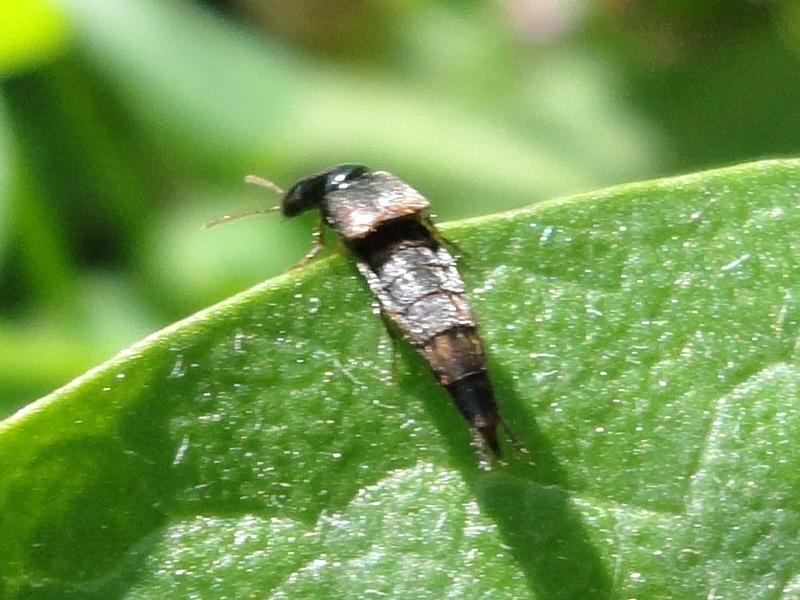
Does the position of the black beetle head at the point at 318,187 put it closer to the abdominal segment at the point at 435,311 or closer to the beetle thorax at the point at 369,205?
the beetle thorax at the point at 369,205

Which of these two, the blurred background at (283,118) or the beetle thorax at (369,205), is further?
the blurred background at (283,118)

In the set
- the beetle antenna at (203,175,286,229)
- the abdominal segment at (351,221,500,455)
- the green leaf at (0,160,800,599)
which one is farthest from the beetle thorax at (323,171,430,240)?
the green leaf at (0,160,800,599)

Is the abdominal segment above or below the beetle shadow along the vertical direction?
above

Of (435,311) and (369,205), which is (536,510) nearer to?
(435,311)

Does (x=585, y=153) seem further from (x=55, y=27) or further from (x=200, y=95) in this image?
(x=55, y=27)

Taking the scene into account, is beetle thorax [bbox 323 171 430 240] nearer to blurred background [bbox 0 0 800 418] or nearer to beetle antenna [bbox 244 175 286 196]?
beetle antenna [bbox 244 175 286 196]

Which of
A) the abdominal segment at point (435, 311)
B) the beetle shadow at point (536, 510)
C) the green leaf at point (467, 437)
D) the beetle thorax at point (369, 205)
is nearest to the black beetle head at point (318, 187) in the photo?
the beetle thorax at point (369, 205)

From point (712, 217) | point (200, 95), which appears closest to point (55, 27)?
point (200, 95)
